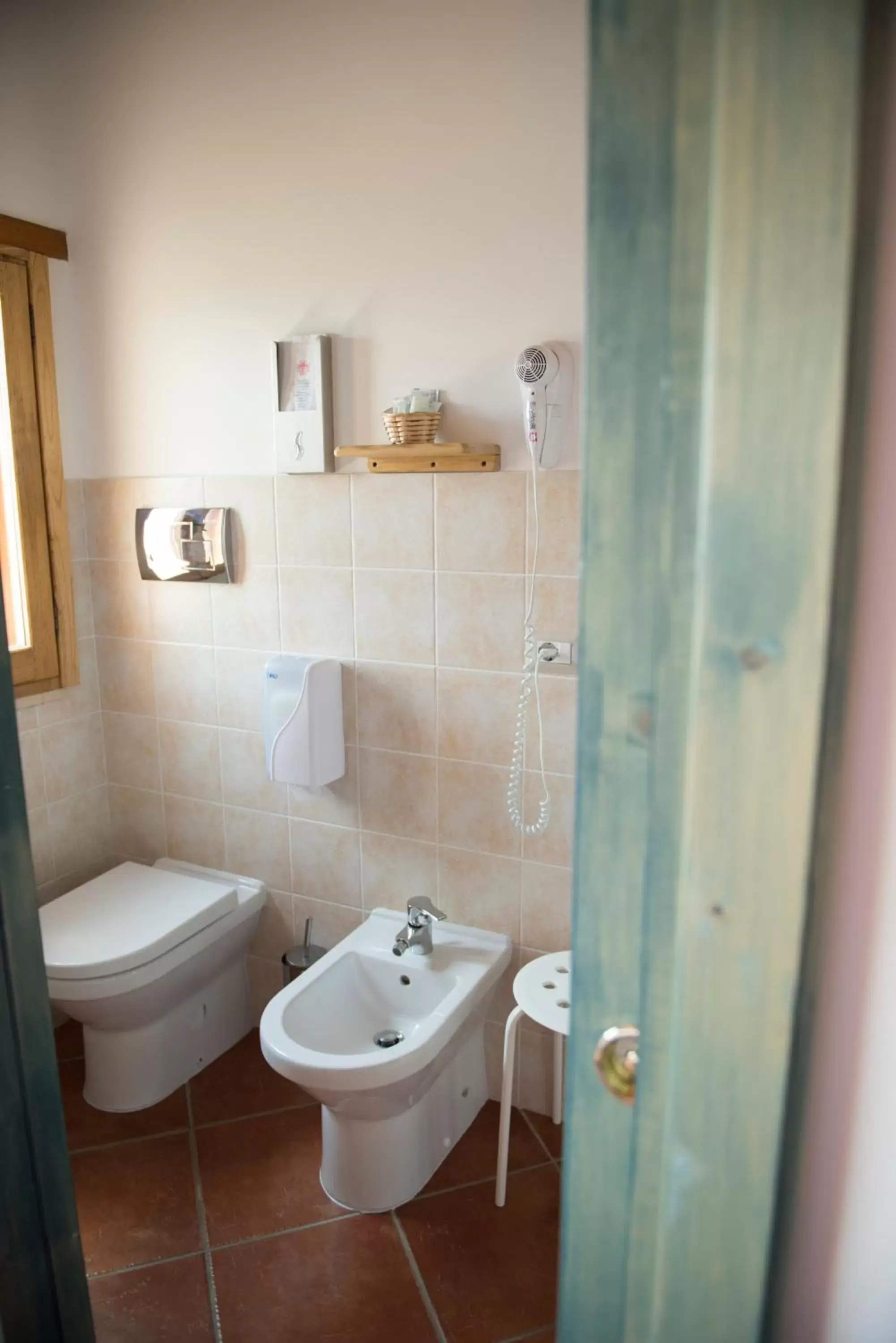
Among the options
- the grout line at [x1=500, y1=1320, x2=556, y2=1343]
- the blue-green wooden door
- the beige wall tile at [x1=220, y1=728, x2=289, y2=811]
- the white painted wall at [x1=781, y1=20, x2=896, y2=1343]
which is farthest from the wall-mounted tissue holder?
the white painted wall at [x1=781, y1=20, x2=896, y2=1343]

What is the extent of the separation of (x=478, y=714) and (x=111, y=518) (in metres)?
1.24

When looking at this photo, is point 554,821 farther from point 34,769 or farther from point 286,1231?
point 34,769

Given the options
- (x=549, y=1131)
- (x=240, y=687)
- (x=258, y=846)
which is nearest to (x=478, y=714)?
(x=240, y=687)

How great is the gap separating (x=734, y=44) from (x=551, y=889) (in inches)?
73.1

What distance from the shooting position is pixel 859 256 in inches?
18.5

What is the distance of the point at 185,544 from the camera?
241 cm

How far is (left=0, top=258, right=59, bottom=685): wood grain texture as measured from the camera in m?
2.37

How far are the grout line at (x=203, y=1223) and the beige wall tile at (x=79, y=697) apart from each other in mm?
1089

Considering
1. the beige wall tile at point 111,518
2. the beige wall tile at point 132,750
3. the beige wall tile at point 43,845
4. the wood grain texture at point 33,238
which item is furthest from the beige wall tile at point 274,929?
the wood grain texture at point 33,238

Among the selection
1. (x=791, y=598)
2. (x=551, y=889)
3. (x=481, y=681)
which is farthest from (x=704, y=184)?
(x=551, y=889)

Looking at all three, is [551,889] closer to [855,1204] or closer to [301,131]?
[855,1204]

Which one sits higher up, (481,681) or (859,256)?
(859,256)

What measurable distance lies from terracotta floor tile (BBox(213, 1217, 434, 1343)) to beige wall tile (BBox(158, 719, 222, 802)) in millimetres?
1141

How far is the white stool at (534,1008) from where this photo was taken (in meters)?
1.83
